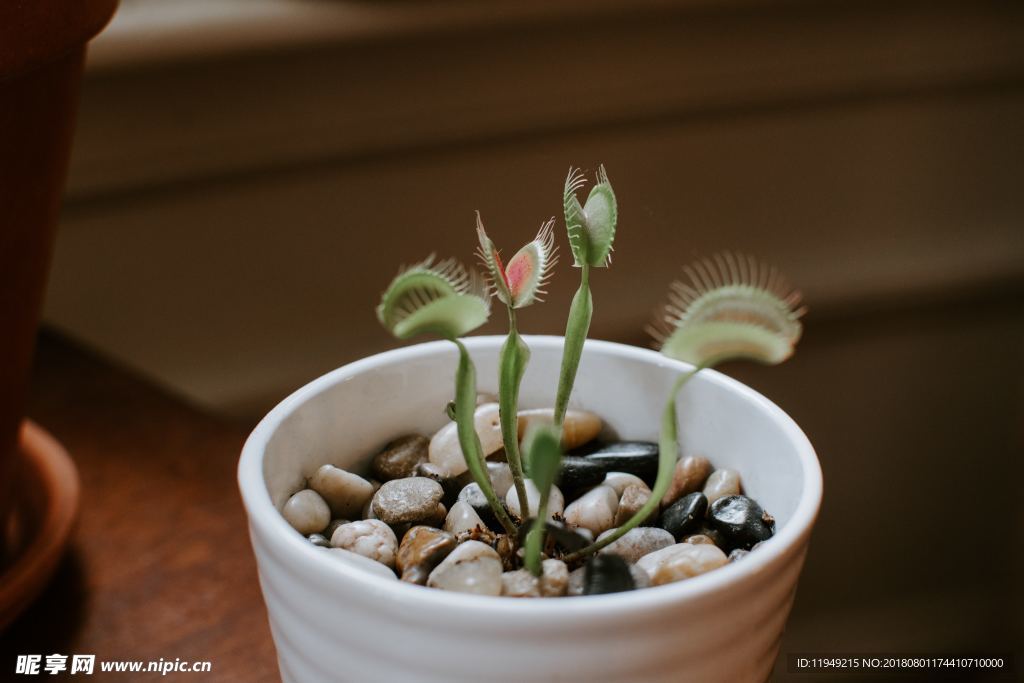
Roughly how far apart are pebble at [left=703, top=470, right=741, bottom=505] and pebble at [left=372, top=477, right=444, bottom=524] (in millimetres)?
67

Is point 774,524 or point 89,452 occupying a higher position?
point 774,524

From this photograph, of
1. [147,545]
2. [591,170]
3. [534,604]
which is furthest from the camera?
[591,170]

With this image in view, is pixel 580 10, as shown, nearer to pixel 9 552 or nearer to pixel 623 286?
pixel 623 286

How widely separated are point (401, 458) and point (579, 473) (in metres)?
0.05

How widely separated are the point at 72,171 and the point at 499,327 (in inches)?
11.1

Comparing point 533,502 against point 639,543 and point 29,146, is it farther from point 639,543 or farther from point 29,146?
point 29,146

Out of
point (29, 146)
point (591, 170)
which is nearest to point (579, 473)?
point (29, 146)

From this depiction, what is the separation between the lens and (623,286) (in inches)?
29.5

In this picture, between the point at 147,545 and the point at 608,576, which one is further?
the point at 147,545

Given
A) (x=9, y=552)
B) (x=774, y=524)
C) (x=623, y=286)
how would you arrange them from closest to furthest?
(x=774, y=524), (x=9, y=552), (x=623, y=286)

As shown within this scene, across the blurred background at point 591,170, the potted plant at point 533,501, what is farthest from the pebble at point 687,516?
the blurred background at point 591,170

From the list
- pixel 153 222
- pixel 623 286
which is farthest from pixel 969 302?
pixel 153 222

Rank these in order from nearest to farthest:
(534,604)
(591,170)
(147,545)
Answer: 1. (534,604)
2. (147,545)
3. (591,170)

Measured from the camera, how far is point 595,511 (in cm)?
25
